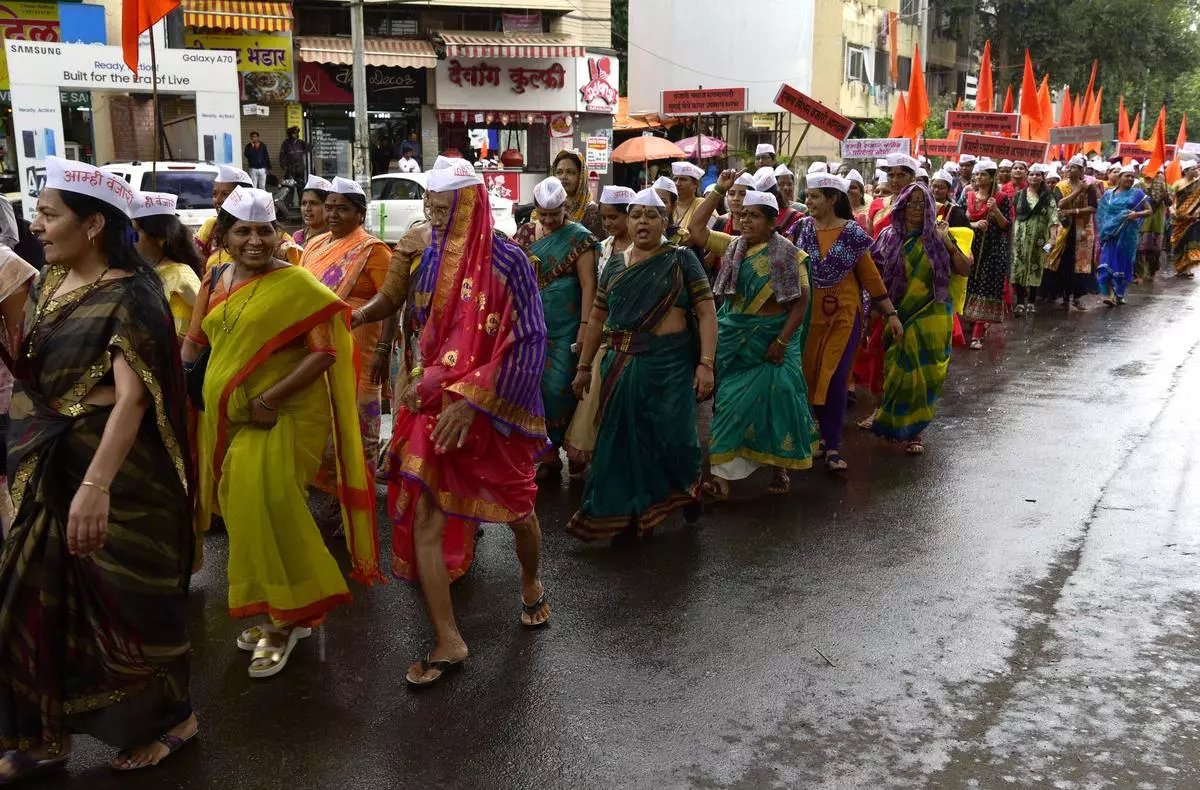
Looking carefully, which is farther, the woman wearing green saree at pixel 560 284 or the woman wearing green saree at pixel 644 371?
the woman wearing green saree at pixel 560 284

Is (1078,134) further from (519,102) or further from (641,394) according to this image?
(641,394)

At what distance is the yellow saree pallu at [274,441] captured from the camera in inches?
157

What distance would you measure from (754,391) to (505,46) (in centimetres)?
2122

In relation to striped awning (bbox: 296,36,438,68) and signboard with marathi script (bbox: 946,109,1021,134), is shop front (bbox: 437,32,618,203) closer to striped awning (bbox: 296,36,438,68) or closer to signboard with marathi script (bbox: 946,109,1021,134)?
striped awning (bbox: 296,36,438,68)

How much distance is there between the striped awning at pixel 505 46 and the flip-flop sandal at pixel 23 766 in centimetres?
2355

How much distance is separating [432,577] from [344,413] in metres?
0.67

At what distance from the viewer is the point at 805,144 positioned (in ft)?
123

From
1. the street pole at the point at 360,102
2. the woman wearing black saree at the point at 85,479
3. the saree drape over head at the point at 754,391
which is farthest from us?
the street pole at the point at 360,102

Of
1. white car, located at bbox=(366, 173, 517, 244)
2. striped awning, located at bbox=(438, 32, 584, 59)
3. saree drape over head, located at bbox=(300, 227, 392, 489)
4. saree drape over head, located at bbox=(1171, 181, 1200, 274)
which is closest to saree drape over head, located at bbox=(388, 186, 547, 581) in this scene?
saree drape over head, located at bbox=(300, 227, 392, 489)

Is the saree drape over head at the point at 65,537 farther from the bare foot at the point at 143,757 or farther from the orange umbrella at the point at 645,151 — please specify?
the orange umbrella at the point at 645,151

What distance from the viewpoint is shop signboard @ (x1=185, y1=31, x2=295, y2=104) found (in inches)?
928

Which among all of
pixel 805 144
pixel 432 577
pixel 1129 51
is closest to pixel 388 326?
pixel 432 577

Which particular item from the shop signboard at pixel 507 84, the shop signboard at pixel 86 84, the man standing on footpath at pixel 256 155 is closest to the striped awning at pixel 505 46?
the shop signboard at pixel 507 84

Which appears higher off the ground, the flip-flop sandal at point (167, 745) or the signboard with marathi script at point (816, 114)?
the signboard with marathi script at point (816, 114)
